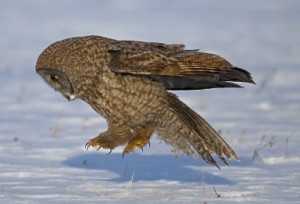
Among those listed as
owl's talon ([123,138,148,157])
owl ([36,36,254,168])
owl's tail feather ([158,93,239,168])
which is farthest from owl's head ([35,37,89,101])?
owl's tail feather ([158,93,239,168])

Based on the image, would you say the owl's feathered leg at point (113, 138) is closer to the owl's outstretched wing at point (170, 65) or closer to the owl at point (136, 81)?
the owl at point (136, 81)

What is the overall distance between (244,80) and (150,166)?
1722 mm

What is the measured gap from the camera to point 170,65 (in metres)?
7.79

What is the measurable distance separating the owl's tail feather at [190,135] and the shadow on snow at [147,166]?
0.84 ft

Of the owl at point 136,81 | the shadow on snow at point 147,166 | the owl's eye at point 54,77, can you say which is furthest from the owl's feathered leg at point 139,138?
the owl's eye at point 54,77

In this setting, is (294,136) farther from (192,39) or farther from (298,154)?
(192,39)

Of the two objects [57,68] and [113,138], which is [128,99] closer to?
[113,138]

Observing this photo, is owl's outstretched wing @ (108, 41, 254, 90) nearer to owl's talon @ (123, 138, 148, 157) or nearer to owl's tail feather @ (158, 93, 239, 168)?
owl's tail feather @ (158, 93, 239, 168)

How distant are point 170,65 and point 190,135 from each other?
608mm

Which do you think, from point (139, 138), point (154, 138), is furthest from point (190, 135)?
point (154, 138)

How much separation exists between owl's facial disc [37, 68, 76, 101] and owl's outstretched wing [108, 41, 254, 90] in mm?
375

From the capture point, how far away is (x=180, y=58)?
787cm

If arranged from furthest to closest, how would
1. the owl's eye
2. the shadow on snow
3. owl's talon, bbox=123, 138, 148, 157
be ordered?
the shadow on snow → owl's talon, bbox=123, 138, 148, 157 → the owl's eye

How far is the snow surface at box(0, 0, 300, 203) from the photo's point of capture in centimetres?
789
